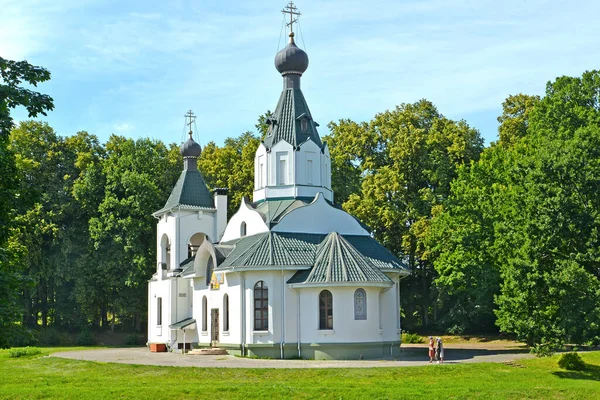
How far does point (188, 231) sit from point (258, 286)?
11.9 meters

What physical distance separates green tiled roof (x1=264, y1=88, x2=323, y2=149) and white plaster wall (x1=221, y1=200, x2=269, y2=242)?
3566 millimetres

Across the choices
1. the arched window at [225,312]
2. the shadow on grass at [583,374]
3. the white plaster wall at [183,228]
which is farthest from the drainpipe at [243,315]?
the shadow on grass at [583,374]

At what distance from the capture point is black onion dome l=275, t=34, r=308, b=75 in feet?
127

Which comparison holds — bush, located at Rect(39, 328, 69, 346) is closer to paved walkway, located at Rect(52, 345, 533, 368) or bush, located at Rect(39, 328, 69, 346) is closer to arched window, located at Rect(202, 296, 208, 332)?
arched window, located at Rect(202, 296, 208, 332)

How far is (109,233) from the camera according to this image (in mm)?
49812

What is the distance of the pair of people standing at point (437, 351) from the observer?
2802 centimetres

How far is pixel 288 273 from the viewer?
32594mm

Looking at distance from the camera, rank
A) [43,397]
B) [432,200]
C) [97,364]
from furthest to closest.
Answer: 1. [432,200]
2. [97,364]
3. [43,397]

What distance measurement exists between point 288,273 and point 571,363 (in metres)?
12.3

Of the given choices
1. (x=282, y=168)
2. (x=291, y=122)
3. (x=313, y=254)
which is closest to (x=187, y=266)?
(x=282, y=168)

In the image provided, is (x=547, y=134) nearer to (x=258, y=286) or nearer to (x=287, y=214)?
(x=287, y=214)

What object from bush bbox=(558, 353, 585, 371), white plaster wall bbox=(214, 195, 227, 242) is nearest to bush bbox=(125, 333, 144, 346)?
white plaster wall bbox=(214, 195, 227, 242)

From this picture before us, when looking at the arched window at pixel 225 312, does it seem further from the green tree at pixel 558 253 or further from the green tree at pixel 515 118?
the green tree at pixel 515 118

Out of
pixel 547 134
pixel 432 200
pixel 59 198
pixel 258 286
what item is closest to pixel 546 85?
pixel 547 134
